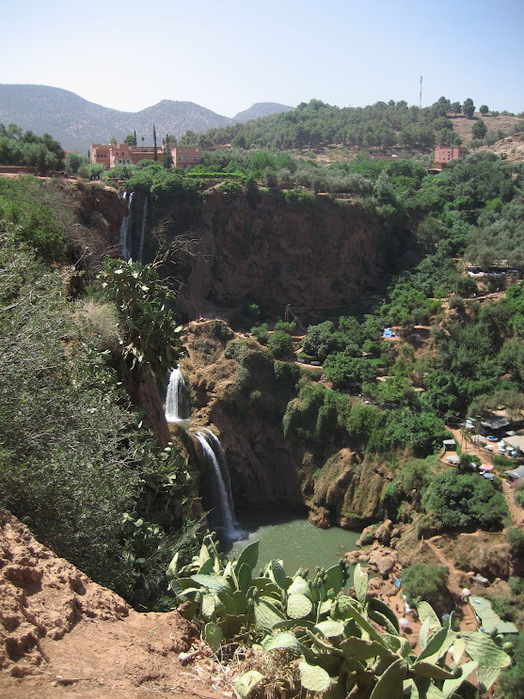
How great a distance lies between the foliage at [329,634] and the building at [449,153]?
6929 centimetres

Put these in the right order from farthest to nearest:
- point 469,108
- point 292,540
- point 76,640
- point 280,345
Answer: point 469,108 < point 280,345 < point 292,540 < point 76,640

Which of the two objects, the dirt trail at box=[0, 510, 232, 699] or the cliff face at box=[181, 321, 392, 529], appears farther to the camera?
the cliff face at box=[181, 321, 392, 529]

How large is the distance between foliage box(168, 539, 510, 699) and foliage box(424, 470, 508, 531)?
1666cm

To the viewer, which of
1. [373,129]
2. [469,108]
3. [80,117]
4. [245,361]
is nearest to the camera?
[245,361]

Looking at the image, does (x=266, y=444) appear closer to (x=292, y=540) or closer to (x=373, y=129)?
(x=292, y=540)

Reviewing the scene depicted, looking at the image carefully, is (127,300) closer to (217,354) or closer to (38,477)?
(38,477)

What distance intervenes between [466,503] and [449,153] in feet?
184

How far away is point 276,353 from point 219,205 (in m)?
12.3

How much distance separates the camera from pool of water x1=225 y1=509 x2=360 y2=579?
2167cm

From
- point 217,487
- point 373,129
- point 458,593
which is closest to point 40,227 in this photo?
point 217,487

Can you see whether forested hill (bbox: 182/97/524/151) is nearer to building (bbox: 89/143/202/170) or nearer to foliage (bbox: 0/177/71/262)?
building (bbox: 89/143/202/170)

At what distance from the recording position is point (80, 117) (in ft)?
424

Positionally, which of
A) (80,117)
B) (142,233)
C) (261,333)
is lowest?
(261,333)

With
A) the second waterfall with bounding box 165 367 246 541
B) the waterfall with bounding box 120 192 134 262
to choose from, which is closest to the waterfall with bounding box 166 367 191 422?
the second waterfall with bounding box 165 367 246 541
